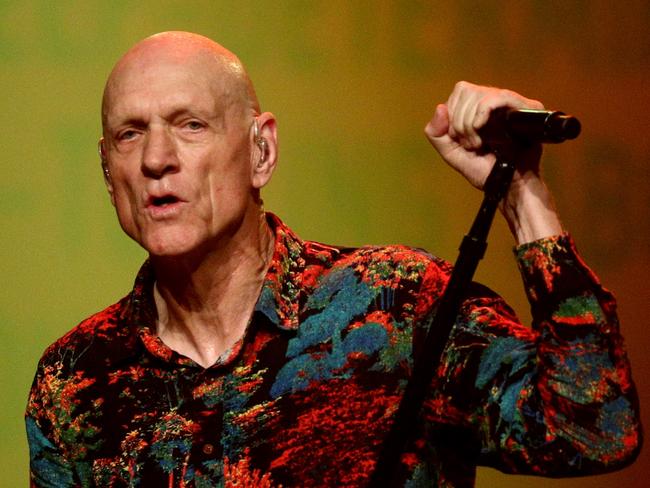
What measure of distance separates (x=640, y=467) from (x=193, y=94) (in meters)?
2.04

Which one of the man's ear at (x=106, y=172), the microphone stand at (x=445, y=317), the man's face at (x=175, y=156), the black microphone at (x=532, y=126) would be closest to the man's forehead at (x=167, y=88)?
the man's face at (x=175, y=156)

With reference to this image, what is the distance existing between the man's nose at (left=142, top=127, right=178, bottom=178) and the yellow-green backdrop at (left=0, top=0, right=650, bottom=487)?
849mm

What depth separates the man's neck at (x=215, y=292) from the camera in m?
2.06

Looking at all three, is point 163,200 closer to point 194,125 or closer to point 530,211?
point 194,125

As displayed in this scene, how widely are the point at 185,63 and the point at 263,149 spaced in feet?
0.79

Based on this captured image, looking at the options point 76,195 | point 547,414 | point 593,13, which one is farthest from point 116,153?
point 593,13

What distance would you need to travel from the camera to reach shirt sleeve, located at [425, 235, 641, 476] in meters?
1.53

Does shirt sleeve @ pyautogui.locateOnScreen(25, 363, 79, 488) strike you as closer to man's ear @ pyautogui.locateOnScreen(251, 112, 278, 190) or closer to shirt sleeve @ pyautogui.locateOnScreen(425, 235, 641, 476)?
man's ear @ pyautogui.locateOnScreen(251, 112, 278, 190)

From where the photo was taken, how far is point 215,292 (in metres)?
2.08

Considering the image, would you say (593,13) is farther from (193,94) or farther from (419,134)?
(193,94)

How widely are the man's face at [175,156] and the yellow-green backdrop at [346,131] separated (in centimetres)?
74

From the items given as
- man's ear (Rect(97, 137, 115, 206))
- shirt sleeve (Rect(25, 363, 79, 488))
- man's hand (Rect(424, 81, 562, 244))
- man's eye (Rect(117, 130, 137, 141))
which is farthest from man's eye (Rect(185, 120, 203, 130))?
shirt sleeve (Rect(25, 363, 79, 488))

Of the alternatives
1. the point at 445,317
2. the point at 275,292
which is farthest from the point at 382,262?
the point at 445,317

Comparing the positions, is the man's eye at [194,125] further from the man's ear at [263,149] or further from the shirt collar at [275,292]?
the shirt collar at [275,292]
